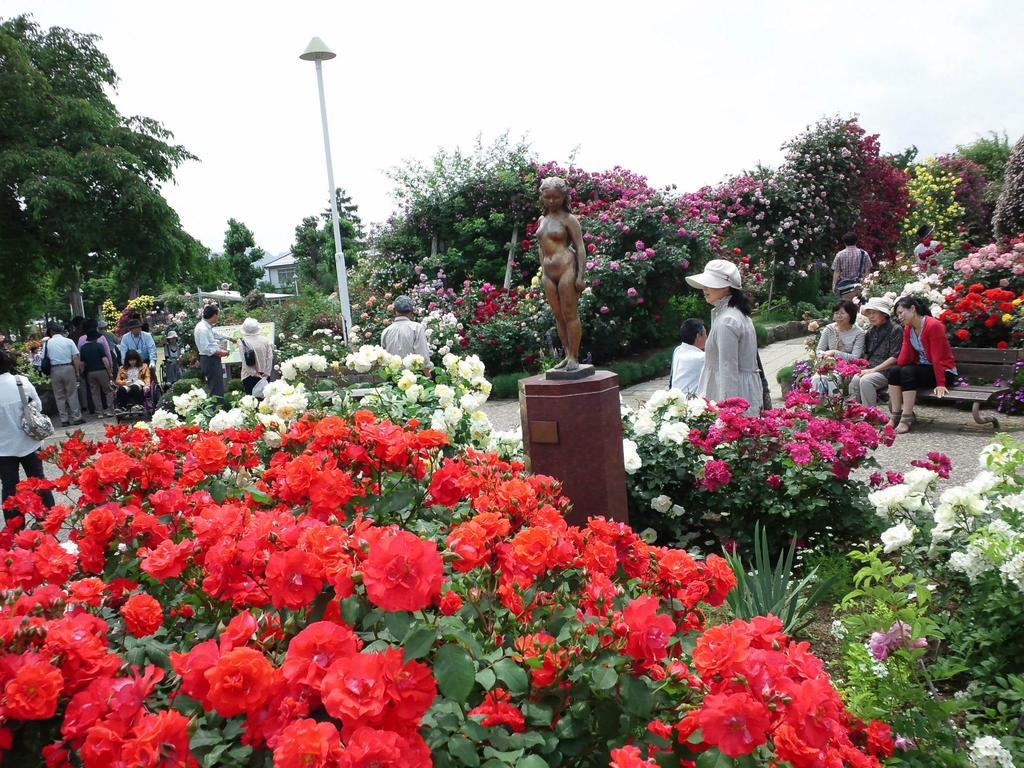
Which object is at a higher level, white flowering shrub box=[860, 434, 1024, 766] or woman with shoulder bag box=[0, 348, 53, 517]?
woman with shoulder bag box=[0, 348, 53, 517]

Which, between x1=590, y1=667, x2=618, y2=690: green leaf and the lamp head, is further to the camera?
the lamp head

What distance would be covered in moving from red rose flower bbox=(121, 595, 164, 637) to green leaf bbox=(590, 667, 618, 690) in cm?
90

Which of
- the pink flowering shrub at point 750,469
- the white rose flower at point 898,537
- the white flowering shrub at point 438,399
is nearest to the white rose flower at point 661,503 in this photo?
→ the pink flowering shrub at point 750,469

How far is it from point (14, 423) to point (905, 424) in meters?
7.55

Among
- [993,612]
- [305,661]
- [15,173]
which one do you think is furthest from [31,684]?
[15,173]

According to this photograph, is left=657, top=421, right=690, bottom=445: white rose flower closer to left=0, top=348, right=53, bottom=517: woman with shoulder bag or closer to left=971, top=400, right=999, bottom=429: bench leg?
left=971, top=400, right=999, bottom=429: bench leg

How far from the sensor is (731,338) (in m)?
4.77

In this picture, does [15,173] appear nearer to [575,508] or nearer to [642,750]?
[575,508]

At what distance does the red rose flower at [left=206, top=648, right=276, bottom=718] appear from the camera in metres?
1.16

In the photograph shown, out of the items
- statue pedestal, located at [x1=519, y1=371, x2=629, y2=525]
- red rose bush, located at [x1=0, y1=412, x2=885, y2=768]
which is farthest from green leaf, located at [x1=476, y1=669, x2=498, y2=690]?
statue pedestal, located at [x1=519, y1=371, x2=629, y2=525]

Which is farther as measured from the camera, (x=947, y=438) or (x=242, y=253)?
(x=242, y=253)

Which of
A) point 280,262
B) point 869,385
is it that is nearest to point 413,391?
point 869,385

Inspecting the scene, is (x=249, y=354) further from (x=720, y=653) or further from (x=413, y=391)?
(x=720, y=653)

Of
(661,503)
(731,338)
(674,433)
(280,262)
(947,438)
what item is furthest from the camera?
(280,262)
